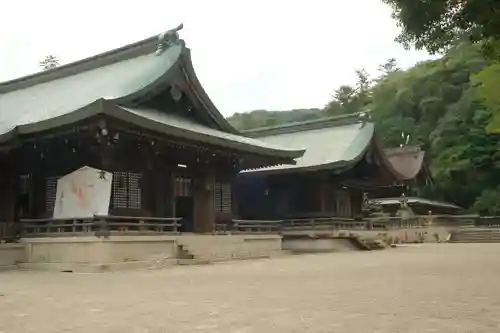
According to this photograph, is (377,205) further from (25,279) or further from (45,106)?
(25,279)

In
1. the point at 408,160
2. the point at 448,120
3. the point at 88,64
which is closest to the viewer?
the point at 88,64

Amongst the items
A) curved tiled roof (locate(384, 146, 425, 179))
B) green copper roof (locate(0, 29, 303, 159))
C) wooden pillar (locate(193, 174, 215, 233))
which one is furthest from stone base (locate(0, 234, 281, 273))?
curved tiled roof (locate(384, 146, 425, 179))

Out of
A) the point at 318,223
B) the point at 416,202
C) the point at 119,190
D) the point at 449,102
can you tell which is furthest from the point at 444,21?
the point at 449,102

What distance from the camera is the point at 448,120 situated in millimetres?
55219

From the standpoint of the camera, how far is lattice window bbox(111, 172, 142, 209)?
18500 mm

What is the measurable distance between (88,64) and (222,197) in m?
8.29

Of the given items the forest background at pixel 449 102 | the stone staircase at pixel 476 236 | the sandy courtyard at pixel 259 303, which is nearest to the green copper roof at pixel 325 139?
the forest background at pixel 449 102

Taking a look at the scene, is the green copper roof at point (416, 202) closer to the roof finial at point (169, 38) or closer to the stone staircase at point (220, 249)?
the stone staircase at point (220, 249)

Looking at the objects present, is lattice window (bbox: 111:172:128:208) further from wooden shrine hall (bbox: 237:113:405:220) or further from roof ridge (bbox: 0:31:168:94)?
wooden shrine hall (bbox: 237:113:405:220)

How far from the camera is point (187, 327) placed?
617 cm

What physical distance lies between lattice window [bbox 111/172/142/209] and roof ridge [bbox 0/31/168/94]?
6.43m

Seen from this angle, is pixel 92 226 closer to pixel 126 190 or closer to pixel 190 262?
pixel 126 190

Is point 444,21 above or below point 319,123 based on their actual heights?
below

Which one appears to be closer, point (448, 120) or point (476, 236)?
point (476, 236)
